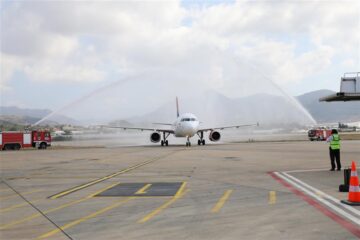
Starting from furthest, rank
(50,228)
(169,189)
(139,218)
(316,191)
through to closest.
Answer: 1. (169,189)
2. (316,191)
3. (139,218)
4. (50,228)

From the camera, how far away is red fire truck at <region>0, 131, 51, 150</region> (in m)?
48.2

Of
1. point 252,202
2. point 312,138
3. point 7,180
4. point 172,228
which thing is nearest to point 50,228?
point 172,228

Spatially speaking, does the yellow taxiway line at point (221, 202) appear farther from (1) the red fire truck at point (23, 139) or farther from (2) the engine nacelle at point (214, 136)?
(1) the red fire truck at point (23, 139)

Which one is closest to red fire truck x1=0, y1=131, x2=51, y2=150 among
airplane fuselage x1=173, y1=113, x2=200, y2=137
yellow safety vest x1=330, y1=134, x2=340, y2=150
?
airplane fuselage x1=173, y1=113, x2=200, y2=137

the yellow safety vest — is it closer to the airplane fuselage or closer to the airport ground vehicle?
the airplane fuselage

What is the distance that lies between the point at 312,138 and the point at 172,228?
55968 mm

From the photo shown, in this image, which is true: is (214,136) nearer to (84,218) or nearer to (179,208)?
(179,208)

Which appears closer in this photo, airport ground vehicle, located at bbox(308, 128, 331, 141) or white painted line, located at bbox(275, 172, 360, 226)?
white painted line, located at bbox(275, 172, 360, 226)

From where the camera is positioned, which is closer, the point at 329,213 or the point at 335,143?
the point at 329,213

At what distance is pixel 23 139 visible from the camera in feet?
161

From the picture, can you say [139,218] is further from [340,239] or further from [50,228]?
[340,239]

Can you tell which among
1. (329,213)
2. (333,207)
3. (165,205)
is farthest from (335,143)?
(165,205)

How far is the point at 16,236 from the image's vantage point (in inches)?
281

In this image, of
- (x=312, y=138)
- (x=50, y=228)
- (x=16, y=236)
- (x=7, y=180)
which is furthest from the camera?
(x=312, y=138)
